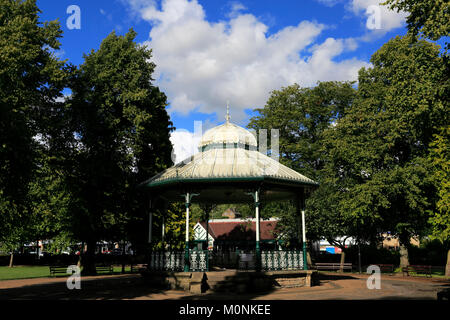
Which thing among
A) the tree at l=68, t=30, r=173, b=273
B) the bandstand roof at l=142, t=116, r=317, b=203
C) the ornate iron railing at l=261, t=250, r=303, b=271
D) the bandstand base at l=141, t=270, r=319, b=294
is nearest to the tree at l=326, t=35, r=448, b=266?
the bandstand roof at l=142, t=116, r=317, b=203

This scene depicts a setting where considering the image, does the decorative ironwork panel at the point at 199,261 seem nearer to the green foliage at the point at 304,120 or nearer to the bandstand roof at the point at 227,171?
the bandstand roof at the point at 227,171

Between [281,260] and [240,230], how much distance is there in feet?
84.5

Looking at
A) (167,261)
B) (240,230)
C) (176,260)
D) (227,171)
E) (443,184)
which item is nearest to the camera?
(443,184)

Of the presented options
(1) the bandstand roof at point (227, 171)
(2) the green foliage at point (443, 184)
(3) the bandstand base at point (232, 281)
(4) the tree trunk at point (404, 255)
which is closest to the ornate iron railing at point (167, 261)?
(3) the bandstand base at point (232, 281)

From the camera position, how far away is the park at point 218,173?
16.5m

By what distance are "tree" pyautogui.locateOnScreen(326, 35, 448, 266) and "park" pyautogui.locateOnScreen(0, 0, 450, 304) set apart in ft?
0.49

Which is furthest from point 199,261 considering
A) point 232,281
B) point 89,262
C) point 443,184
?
point 89,262

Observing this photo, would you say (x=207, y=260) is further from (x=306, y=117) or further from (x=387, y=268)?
(x=306, y=117)

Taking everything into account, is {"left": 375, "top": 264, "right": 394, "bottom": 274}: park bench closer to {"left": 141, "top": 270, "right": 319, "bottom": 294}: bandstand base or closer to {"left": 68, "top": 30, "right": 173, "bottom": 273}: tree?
{"left": 141, "top": 270, "right": 319, "bottom": 294}: bandstand base

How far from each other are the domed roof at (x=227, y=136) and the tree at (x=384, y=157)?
9803 millimetres

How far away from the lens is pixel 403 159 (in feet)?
102

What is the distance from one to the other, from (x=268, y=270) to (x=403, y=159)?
66.7 ft

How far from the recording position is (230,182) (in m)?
17.6
